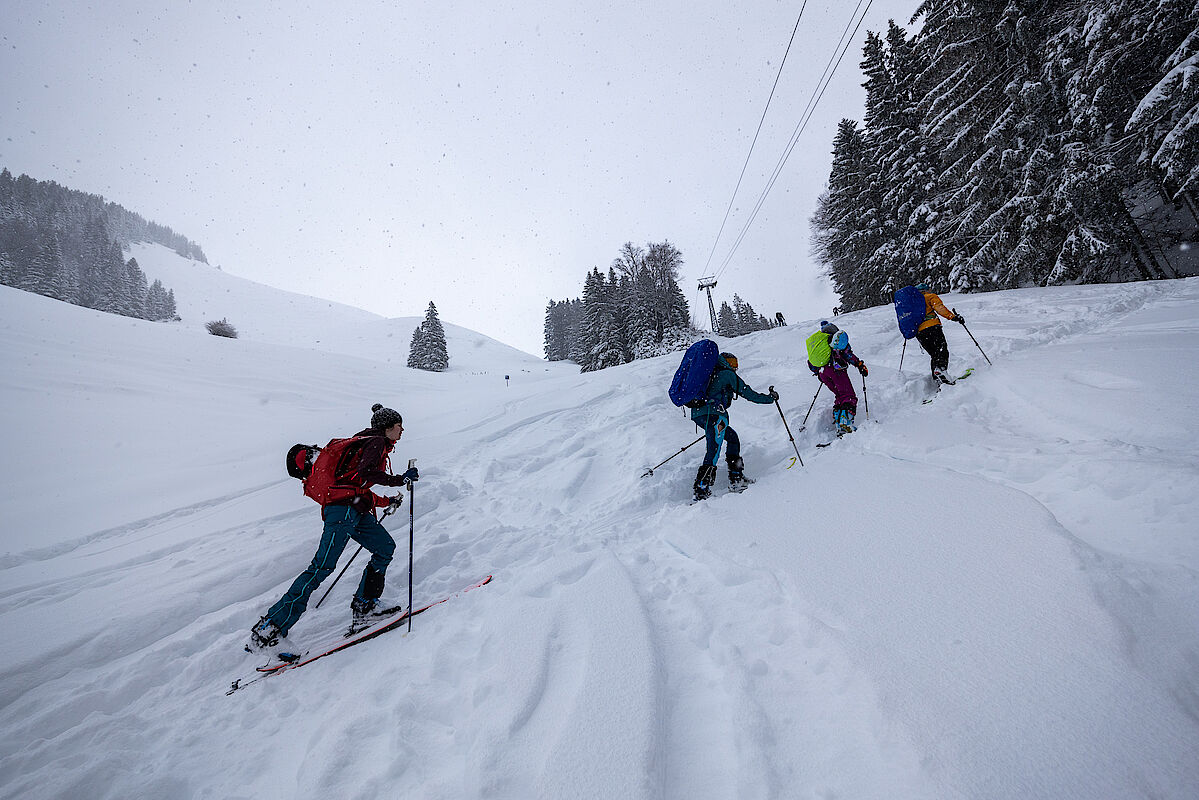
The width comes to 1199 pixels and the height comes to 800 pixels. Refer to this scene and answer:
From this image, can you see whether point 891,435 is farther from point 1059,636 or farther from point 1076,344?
point 1076,344

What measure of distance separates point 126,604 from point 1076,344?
1333 centimetres

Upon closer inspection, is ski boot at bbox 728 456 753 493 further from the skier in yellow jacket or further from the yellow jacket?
the yellow jacket

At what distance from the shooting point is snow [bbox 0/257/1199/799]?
1.87 m

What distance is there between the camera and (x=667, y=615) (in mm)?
3057

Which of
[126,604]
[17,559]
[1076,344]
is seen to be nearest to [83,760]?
[126,604]

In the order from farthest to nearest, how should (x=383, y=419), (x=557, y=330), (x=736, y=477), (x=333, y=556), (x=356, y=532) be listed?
(x=557, y=330), (x=736, y=477), (x=383, y=419), (x=356, y=532), (x=333, y=556)

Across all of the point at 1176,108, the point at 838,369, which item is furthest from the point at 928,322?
the point at 1176,108

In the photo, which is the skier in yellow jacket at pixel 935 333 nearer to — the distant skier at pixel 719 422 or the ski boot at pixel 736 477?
the distant skier at pixel 719 422

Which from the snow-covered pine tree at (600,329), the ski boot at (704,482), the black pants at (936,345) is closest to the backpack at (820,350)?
the black pants at (936,345)

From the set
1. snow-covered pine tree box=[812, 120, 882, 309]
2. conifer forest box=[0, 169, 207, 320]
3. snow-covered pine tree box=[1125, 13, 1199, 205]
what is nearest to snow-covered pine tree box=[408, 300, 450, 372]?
conifer forest box=[0, 169, 207, 320]

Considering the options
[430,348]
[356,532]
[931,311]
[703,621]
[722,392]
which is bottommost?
[703,621]

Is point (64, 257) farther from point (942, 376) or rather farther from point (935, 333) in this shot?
point (942, 376)

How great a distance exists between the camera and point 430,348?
153 feet

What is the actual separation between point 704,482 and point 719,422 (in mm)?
809
